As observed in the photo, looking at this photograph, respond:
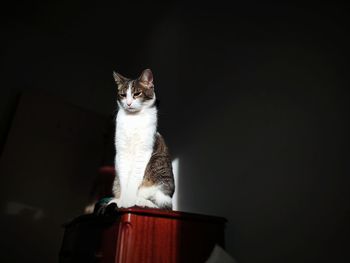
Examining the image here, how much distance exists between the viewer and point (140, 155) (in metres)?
1.12

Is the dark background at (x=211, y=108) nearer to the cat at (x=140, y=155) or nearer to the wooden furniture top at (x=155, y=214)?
the wooden furniture top at (x=155, y=214)

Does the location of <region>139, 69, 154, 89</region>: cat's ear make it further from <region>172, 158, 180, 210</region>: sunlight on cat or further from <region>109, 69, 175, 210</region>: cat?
<region>172, 158, 180, 210</region>: sunlight on cat

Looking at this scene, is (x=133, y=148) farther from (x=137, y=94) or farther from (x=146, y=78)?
(x=146, y=78)

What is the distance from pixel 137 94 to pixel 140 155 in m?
0.32

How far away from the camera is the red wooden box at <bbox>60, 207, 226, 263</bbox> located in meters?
0.91

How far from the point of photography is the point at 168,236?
0.99 metres

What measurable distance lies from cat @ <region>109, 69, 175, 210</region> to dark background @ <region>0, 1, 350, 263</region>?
0.42 meters

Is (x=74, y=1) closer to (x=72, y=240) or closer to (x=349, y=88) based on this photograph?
(x=72, y=240)

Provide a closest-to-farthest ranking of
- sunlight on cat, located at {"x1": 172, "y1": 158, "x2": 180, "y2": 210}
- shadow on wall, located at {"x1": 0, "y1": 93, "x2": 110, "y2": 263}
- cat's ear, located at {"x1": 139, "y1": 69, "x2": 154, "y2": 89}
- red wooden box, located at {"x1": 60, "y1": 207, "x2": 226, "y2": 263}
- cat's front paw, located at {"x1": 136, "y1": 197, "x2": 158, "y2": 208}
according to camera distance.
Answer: red wooden box, located at {"x1": 60, "y1": 207, "x2": 226, "y2": 263}
cat's front paw, located at {"x1": 136, "y1": 197, "x2": 158, "y2": 208}
cat's ear, located at {"x1": 139, "y1": 69, "x2": 154, "y2": 89}
sunlight on cat, located at {"x1": 172, "y1": 158, "x2": 180, "y2": 210}
shadow on wall, located at {"x1": 0, "y1": 93, "x2": 110, "y2": 263}

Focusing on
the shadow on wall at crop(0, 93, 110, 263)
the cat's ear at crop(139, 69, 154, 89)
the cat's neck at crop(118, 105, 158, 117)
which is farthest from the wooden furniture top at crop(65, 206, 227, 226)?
the shadow on wall at crop(0, 93, 110, 263)

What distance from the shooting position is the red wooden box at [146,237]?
91 centimetres

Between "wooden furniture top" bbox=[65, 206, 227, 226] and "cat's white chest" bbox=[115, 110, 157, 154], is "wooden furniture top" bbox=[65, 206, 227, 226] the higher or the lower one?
the lower one

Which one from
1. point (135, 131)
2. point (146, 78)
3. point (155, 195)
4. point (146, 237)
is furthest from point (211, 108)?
point (146, 237)

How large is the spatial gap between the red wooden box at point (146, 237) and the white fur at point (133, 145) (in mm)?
93
